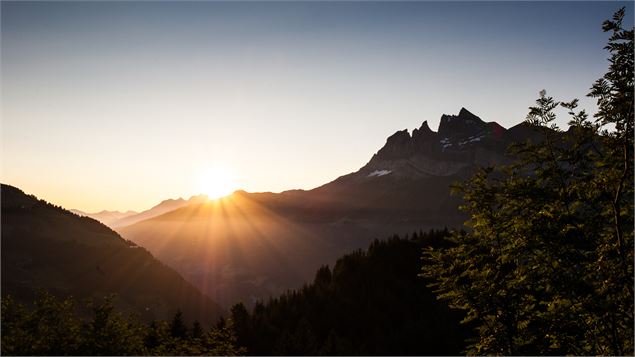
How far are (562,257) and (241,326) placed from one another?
86150mm

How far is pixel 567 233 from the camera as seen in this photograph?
16875 millimetres

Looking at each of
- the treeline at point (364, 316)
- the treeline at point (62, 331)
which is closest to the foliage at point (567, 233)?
the treeline at point (62, 331)

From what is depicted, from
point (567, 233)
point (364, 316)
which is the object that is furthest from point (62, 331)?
point (364, 316)

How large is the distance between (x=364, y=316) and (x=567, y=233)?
314 ft

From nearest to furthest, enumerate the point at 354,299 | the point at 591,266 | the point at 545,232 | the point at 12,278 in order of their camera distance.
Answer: the point at 591,266, the point at 545,232, the point at 354,299, the point at 12,278

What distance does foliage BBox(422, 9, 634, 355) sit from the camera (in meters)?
14.4

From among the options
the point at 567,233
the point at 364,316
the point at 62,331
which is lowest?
the point at 364,316

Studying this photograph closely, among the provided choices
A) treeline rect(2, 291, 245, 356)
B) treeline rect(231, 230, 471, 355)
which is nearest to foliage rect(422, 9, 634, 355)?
treeline rect(2, 291, 245, 356)

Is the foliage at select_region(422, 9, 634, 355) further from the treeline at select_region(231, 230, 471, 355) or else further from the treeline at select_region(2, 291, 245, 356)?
the treeline at select_region(231, 230, 471, 355)

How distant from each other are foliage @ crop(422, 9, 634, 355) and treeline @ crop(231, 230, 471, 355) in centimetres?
5622

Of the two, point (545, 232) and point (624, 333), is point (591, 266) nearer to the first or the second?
point (545, 232)

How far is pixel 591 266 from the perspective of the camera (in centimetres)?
1534

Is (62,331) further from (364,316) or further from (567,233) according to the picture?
(364,316)

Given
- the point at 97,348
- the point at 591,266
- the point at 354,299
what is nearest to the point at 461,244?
the point at 591,266
